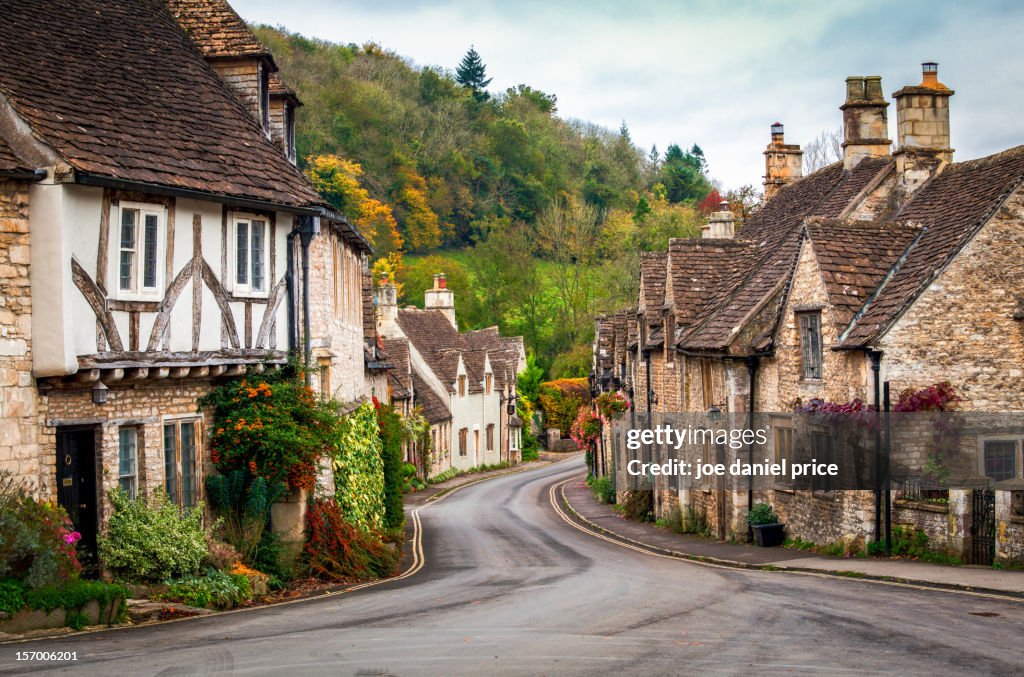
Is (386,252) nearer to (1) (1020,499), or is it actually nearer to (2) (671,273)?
(2) (671,273)

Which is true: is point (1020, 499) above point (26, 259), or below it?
below

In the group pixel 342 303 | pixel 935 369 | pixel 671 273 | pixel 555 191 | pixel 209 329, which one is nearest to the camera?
pixel 209 329

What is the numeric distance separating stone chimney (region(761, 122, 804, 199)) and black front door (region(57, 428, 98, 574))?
95.7 ft

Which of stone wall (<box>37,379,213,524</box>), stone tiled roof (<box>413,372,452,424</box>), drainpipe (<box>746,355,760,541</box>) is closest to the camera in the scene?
stone wall (<box>37,379,213,524</box>)

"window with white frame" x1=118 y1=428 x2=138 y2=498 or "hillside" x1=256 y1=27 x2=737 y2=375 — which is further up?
"hillside" x1=256 y1=27 x2=737 y2=375

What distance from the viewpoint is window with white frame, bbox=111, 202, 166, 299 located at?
1603 centimetres

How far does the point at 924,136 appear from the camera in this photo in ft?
91.2

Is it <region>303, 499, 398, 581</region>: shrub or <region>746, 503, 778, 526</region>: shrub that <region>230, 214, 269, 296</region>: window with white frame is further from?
<region>746, 503, 778, 526</region>: shrub

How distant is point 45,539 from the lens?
14.1 meters

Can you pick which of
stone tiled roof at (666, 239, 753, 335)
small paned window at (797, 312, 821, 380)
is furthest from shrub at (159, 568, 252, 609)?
stone tiled roof at (666, 239, 753, 335)

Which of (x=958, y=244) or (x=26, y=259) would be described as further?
(x=958, y=244)

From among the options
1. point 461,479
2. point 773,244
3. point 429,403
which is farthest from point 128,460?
point 461,479

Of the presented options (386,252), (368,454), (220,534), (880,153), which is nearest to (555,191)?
(386,252)

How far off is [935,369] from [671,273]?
10.4 metres
